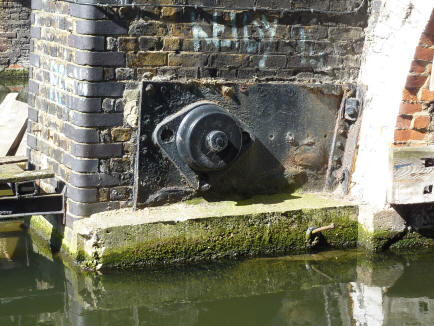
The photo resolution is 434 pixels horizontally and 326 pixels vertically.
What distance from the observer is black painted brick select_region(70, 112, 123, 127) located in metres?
4.90

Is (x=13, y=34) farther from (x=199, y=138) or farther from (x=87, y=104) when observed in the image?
(x=199, y=138)

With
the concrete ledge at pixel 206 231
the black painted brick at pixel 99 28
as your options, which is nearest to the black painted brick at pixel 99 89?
the black painted brick at pixel 99 28

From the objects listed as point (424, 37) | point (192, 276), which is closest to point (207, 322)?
point (192, 276)

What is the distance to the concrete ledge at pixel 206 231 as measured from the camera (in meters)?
4.93

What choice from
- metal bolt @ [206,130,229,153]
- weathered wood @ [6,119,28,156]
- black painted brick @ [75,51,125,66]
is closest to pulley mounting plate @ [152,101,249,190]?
metal bolt @ [206,130,229,153]

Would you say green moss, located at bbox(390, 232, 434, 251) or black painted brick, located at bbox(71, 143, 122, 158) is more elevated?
black painted brick, located at bbox(71, 143, 122, 158)

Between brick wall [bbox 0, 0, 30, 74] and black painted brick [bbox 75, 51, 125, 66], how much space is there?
10412 millimetres

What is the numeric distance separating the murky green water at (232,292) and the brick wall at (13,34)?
9.95m

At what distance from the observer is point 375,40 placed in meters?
5.52

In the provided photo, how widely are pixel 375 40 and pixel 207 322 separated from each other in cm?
236

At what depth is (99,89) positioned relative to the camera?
16.0 feet

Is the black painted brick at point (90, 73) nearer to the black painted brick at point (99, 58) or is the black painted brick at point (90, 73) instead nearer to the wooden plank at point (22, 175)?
the black painted brick at point (99, 58)

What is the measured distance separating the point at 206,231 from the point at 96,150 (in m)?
0.88

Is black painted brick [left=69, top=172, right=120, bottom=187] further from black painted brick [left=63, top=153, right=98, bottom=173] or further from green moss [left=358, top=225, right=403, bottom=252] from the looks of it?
green moss [left=358, top=225, right=403, bottom=252]
